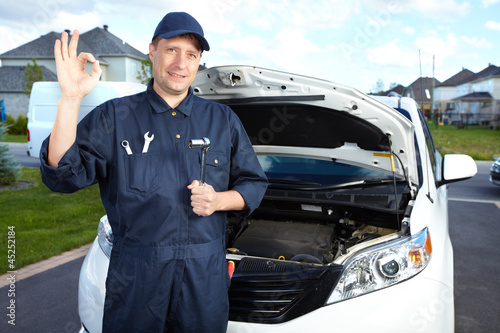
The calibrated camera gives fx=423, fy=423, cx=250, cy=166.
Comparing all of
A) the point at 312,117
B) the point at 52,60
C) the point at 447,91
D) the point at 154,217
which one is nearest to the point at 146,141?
the point at 154,217

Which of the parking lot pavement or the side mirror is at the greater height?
the side mirror

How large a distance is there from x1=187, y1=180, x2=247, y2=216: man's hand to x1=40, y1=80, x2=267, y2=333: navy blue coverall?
9 cm

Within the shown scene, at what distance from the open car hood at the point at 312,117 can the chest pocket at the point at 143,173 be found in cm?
Result: 99

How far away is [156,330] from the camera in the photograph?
1.75 metres

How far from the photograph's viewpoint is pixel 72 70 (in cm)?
164

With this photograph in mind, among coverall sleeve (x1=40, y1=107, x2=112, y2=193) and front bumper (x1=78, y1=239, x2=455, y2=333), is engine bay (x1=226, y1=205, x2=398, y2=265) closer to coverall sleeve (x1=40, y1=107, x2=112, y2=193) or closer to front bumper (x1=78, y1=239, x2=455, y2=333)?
front bumper (x1=78, y1=239, x2=455, y2=333)

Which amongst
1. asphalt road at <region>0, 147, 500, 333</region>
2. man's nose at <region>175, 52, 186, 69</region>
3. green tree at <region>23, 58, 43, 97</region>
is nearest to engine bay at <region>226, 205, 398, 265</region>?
asphalt road at <region>0, 147, 500, 333</region>

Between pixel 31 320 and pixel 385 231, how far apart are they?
2.80 meters

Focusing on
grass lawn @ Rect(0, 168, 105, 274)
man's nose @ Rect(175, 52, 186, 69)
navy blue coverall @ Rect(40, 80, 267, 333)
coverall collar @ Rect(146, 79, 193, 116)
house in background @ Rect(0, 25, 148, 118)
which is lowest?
grass lawn @ Rect(0, 168, 105, 274)

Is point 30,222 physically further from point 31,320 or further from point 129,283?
point 129,283

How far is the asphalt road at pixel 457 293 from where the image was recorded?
3273 mm

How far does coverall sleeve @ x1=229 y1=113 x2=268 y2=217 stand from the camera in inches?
77.2

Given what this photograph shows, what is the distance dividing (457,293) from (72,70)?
380 cm

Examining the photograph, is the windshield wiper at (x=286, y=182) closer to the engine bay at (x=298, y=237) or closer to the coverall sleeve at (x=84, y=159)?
the engine bay at (x=298, y=237)
